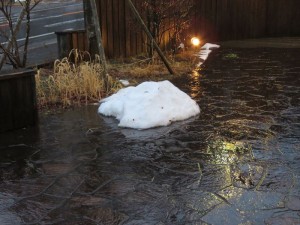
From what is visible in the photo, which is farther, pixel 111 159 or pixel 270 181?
pixel 111 159

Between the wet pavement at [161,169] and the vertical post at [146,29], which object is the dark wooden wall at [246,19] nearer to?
the vertical post at [146,29]

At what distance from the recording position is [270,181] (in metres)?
4.83

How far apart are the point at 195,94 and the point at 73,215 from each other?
16.1ft

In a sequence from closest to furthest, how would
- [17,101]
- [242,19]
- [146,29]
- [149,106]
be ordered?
[17,101]
[149,106]
[146,29]
[242,19]

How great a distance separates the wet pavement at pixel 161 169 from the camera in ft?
13.9

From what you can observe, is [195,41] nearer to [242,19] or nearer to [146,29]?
[242,19]

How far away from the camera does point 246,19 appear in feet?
52.0

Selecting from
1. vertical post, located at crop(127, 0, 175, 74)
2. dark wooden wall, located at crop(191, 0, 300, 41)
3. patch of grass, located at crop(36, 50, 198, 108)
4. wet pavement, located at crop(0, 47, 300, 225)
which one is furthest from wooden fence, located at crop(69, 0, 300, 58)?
wet pavement, located at crop(0, 47, 300, 225)

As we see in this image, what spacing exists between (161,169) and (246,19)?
1179cm

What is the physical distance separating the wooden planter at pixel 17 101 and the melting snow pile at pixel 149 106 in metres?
1.27

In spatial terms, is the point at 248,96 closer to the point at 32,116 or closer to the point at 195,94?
the point at 195,94

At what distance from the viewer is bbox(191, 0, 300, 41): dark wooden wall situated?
15.2m

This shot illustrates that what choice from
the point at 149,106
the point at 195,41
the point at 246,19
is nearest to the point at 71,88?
the point at 149,106

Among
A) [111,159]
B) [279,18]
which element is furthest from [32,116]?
[279,18]
